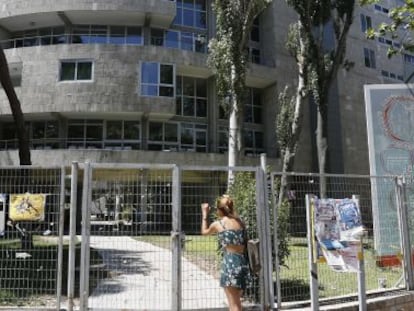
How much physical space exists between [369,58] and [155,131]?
19.7 metres

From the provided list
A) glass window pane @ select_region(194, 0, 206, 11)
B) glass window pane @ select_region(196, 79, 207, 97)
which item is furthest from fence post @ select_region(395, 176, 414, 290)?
glass window pane @ select_region(194, 0, 206, 11)

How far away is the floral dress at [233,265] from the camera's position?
18.4 feet

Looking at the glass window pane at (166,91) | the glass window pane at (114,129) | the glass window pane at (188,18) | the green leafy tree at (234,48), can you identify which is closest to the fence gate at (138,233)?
the green leafy tree at (234,48)

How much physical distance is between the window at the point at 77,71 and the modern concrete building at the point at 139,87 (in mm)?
57

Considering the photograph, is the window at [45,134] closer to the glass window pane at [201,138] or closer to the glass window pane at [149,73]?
the glass window pane at [149,73]

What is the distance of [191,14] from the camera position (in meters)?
31.4

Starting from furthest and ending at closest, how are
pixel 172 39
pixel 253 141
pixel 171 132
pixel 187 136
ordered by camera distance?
pixel 253 141
pixel 172 39
pixel 187 136
pixel 171 132

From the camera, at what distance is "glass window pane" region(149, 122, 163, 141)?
28.4 meters

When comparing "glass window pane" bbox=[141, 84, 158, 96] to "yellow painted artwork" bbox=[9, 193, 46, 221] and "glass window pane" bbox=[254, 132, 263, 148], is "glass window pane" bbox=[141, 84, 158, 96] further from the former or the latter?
"yellow painted artwork" bbox=[9, 193, 46, 221]

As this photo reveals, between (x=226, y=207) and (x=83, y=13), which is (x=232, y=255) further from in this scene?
(x=83, y=13)

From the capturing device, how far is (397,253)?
8773mm

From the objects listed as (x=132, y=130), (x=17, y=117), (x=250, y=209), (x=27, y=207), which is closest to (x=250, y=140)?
(x=132, y=130)

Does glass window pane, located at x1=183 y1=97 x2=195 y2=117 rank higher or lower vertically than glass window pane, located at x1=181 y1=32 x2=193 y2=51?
lower

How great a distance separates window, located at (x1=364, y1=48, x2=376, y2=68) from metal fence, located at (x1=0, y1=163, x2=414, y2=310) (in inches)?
1220
